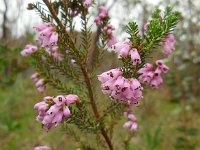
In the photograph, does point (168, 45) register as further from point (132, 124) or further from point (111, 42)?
point (132, 124)

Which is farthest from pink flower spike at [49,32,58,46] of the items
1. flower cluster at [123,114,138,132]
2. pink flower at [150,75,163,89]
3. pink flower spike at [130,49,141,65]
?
flower cluster at [123,114,138,132]

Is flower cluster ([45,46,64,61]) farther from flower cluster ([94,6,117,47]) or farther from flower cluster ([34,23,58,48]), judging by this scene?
flower cluster ([34,23,58,48])

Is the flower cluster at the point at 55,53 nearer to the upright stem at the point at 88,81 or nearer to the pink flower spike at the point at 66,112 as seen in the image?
the upright stem at the point at 88,81

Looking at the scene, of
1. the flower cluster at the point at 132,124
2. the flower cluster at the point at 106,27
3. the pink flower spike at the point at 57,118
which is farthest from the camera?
the flower cluster at the point at 132,124

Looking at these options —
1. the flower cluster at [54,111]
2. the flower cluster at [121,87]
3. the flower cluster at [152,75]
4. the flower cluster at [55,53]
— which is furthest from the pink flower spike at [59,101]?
the flower cluster at [55,53]

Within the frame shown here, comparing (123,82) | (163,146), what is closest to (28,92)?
(163,146)

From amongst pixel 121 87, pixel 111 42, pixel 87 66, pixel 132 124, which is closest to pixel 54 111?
pixel 121 87

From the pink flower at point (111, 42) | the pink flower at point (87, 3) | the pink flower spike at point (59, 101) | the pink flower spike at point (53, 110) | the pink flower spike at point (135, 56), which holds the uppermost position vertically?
the pink flower at point (87, 3)
